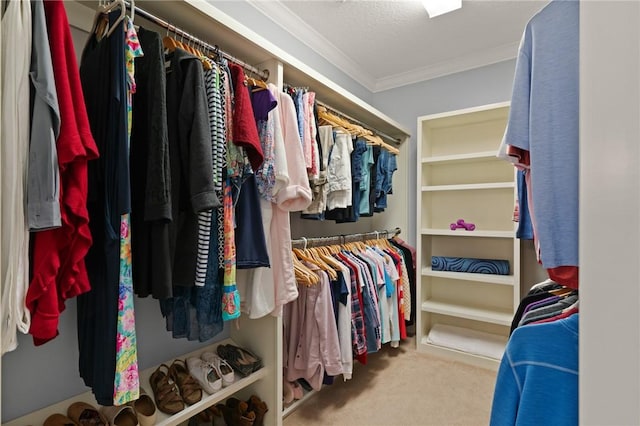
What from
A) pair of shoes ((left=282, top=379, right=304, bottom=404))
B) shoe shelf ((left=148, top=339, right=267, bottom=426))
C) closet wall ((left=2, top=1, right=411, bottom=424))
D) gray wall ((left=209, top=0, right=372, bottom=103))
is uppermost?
gray wall ((left=209, top=0, right=372, bottom=103))

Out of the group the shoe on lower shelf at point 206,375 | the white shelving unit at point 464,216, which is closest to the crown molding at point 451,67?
the white shelving unit at point 464,216

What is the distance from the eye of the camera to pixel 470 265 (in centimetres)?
255

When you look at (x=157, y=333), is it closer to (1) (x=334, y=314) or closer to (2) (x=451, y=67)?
(1) (x=334, y=314)

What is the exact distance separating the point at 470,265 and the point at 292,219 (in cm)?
146

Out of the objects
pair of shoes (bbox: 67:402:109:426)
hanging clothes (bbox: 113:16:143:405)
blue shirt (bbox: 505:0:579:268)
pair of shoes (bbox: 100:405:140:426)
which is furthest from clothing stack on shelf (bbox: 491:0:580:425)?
pair of shoes (bbox: 67:402:109:426)

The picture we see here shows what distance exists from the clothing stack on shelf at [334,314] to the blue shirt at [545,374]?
114 centimetres

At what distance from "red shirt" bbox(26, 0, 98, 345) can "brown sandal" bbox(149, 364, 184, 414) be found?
576 millimetres

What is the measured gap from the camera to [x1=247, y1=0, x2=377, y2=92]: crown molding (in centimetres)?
217

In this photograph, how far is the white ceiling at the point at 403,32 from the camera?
2158 millimetres

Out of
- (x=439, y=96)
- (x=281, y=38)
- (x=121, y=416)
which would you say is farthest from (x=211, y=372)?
(x=439, y=96)

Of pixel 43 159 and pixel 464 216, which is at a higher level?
pixel 43 159

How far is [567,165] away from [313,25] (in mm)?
2246

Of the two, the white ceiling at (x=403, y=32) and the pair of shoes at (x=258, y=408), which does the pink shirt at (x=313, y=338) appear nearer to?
the pair of shoes at (x=258, y=408)

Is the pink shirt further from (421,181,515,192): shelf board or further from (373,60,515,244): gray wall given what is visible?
(373,60,515,244): gray wall
